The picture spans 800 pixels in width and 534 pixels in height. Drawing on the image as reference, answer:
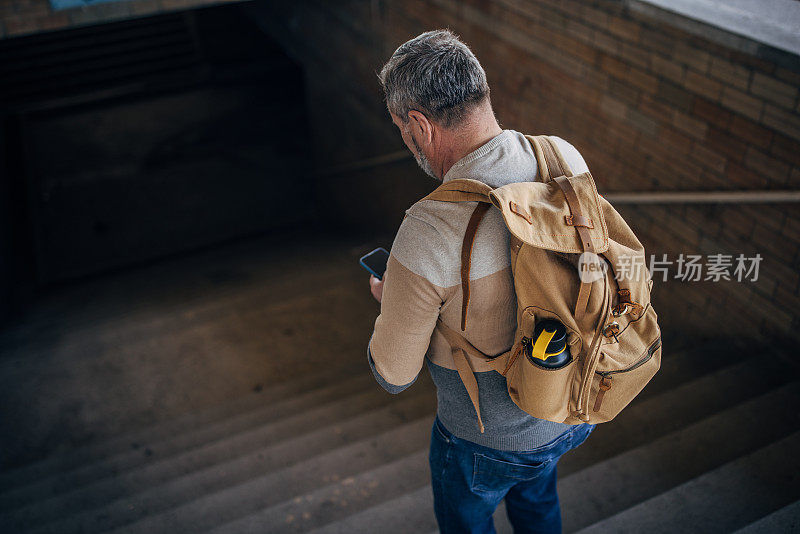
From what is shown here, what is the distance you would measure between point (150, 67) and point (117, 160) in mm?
1492

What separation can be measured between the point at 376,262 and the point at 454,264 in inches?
22.2

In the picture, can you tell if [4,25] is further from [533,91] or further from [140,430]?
[533,91]

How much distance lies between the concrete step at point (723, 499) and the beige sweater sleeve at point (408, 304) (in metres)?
1.29

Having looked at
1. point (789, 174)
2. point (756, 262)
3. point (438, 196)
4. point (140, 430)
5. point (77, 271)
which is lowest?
point (77, 271)

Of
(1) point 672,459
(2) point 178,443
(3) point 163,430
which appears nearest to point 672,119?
(1) point 672,459

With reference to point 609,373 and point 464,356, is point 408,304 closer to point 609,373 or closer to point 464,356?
point 464,356

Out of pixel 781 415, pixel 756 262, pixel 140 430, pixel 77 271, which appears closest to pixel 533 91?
pixel 756 262

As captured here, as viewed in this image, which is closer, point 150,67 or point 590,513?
point 590,513

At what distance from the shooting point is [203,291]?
699 centimetres

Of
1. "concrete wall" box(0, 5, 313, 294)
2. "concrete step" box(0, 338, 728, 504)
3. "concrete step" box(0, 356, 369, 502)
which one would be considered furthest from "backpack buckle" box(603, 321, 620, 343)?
"concrete wall" box(0, 5, 313, 294)

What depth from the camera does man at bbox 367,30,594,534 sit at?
1494 millimetres

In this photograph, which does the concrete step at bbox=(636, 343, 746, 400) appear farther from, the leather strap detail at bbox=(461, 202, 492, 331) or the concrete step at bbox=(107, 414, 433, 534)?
the leather strap detail at bbox=(461, 202, 492, 331)

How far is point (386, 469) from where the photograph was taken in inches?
126

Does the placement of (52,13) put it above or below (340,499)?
above
